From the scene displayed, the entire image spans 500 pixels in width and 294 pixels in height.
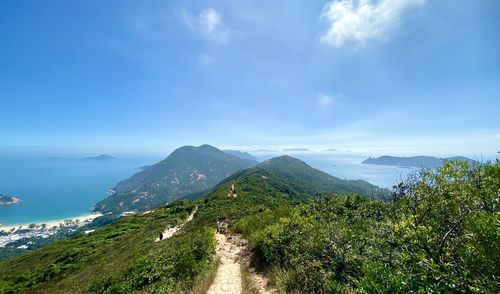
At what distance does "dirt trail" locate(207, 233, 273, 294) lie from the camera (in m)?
14.1


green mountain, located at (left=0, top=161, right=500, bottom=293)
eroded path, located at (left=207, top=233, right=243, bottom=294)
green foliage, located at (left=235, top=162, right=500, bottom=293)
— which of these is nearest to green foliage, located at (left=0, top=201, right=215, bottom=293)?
green mountain, located at (left=0, top=161, right=500, bottom=293)

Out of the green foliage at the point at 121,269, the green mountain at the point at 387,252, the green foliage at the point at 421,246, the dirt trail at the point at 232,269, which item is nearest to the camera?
the green foliage at the point at 421,246

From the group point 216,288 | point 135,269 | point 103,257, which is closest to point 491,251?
point 216,288

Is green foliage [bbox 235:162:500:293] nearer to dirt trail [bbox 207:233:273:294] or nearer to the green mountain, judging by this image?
the green mountain

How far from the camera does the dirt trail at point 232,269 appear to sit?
14.1 metres

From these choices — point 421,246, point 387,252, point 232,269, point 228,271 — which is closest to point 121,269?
point 228,271

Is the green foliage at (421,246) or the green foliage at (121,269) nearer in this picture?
the green foliage at (421,246)

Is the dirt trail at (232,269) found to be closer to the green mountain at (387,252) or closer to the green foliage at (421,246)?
the green mountain at (387,252)

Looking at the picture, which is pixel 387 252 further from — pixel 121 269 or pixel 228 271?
pixel 121 269

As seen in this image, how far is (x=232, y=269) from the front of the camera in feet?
57.6

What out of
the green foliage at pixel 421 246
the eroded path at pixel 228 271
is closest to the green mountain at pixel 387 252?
the green foliage at pixel 421 246

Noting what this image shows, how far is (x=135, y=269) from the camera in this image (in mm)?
16016

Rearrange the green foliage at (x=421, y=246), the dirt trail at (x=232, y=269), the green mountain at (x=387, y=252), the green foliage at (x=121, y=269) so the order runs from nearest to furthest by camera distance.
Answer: the green foliage at (x=421, y=246) < the green mountain at (x=387, y=252) < the dirt trail at (x=232, y=269) < the green foliage at (x=121, y=269)

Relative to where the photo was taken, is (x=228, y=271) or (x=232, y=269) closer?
(x=228, y=271)
